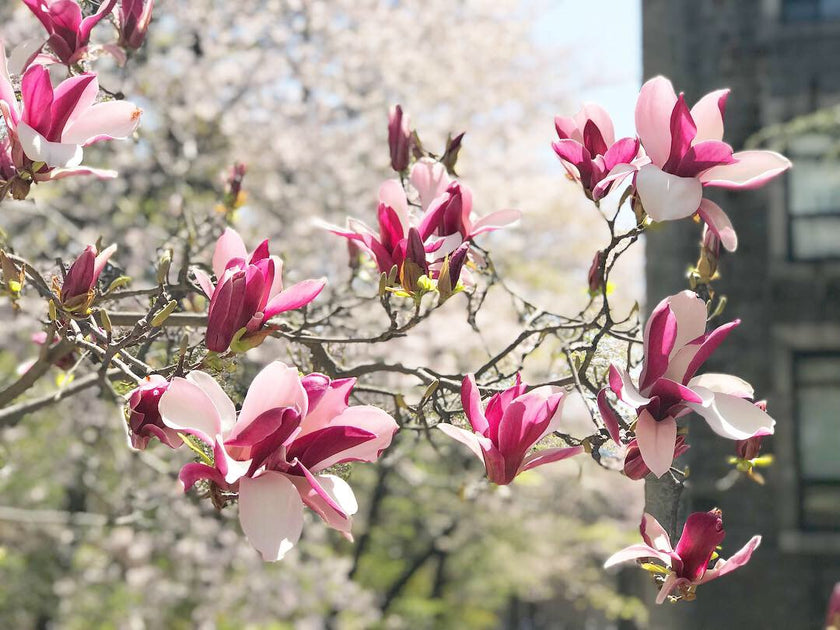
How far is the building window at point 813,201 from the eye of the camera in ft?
32.8

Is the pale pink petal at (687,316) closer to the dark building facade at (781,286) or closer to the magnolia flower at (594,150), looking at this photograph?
the magnolia flower at (594,150)

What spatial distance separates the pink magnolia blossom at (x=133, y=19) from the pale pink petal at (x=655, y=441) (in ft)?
4.64

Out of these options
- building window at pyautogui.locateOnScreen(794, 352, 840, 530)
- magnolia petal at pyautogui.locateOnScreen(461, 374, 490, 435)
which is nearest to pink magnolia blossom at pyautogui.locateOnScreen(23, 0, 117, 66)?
magnolia petal at pyautogui.locateOnScreen(461, 374, 490, 435)

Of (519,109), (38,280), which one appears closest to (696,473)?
(519,109)

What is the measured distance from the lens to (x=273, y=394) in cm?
124

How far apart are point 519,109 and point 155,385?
11.8 metres

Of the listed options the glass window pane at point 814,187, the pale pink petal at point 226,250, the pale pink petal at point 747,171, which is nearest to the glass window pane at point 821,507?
the glass window pane at point 814,187

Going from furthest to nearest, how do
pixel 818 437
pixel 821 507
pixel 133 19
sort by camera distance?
1. pixel 818 437
2. pixel 821 507
3. pixel 133 19

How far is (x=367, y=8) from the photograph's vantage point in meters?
9.86

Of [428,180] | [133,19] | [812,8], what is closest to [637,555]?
[428,180]

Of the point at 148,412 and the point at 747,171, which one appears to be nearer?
the point at 148,412

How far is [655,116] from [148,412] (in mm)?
864

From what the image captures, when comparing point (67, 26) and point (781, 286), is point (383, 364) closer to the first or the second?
point (67, 26)

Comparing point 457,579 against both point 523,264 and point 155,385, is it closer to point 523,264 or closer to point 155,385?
point 523,264
